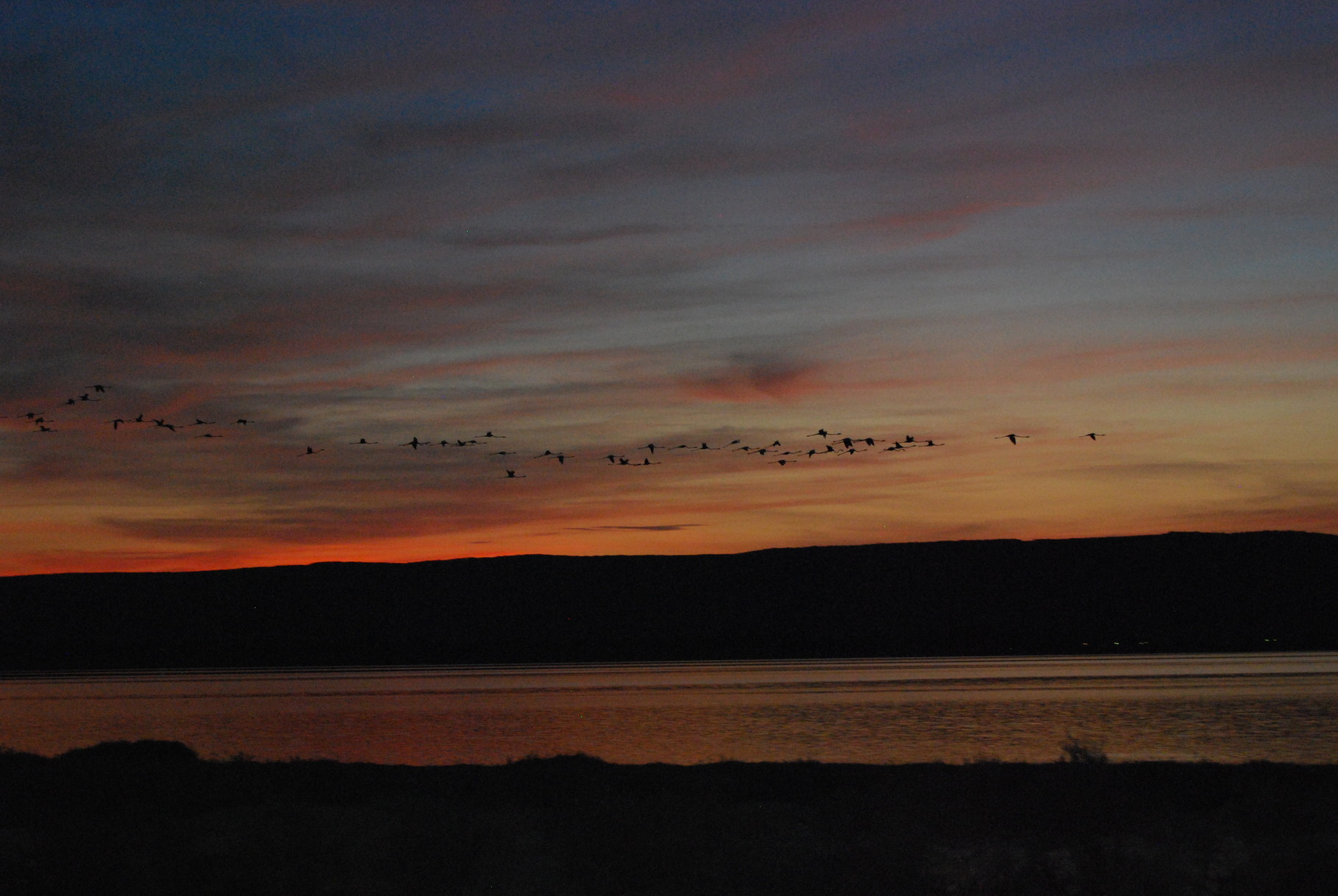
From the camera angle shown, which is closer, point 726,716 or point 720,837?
point 720,837

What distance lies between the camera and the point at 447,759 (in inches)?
1750

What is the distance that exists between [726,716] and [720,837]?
135ft

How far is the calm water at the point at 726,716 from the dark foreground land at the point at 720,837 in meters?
13.2

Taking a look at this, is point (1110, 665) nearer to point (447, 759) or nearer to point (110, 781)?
point (447, 759)

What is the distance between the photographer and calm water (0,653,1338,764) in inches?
1804

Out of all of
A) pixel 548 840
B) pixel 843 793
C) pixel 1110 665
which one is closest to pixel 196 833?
pixel 548 840

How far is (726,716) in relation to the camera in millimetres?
63906

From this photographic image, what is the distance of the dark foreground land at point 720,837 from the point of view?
2139 centimetres

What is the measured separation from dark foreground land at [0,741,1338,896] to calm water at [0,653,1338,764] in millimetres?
13195

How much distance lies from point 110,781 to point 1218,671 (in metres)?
105

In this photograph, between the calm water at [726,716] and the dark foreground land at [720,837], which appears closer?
the dark foreground land at [720,837]

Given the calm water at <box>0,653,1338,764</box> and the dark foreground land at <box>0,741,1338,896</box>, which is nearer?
the dark foreground land at <box>0,741,1338,896</box>

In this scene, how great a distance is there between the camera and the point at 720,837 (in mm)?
23344

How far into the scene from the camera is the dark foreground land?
21.4m
